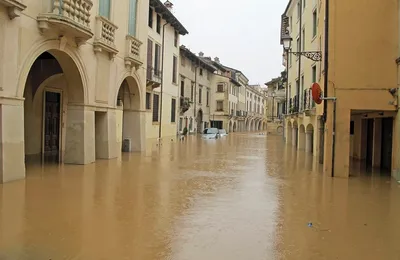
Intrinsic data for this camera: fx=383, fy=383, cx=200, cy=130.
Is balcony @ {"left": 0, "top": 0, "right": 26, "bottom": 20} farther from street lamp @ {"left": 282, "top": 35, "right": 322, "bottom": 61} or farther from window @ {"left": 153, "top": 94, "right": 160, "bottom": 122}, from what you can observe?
window @ {"left": 153, "top": 94, "right": 160, "bottom": 122}

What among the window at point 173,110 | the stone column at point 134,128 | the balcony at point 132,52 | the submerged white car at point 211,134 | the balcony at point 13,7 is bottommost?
the submerged white car at point 211,134

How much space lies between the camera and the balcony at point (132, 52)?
17156 millimetres

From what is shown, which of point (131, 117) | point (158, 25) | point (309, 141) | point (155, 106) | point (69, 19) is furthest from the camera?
point (155, 106)

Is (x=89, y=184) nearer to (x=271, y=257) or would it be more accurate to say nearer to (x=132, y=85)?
(x=271, y=257)

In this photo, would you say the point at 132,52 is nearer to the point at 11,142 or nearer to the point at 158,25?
the point at 11,142

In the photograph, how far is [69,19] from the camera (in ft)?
36.8

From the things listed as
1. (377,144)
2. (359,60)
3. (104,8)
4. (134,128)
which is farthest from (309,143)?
(104,8)

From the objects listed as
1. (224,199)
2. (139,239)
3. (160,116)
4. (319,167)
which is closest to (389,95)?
(319,167)

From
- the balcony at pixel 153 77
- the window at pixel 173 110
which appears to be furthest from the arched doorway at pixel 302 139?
the window at pixel 173 110

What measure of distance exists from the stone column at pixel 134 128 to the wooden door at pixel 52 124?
3220mm

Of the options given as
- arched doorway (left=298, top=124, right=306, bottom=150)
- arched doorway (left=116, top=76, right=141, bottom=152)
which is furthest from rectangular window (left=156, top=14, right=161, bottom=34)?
arched doorway (left=298, top=124, right=306, bottom=150)

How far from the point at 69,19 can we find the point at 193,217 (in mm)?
7338

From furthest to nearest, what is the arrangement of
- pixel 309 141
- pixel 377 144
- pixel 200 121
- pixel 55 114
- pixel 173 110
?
pixel 200 121 < pixel 173 110 < pixel 309 141 < pixel 55 114 < pixel 377 144

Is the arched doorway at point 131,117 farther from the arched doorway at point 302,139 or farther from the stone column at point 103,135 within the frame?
the arched doorway at point 302,139
